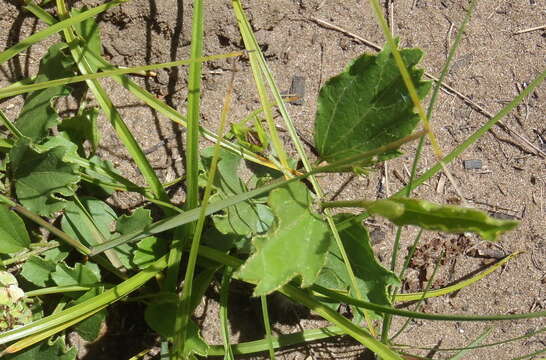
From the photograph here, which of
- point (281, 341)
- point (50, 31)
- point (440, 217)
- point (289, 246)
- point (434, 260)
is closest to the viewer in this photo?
point (440, 217)

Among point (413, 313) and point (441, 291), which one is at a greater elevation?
point (413, 313)

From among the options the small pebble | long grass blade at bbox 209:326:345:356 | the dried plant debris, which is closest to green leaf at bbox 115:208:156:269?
long grass blade at bbox 209:326:345:356

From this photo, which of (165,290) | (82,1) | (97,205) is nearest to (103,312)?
(165,290)

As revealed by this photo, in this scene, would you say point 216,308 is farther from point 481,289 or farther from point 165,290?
point 481,289

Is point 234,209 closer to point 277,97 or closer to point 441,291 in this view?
point 277,97

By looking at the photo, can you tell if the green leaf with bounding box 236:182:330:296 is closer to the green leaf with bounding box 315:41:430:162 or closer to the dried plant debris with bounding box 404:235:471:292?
the green leaf with bounding box 315:41:430:162

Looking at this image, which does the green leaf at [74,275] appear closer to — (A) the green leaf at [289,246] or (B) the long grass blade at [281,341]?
(B) the long grass blade at [281,341]

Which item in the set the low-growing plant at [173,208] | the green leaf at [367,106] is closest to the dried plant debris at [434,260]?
the low-growing plant at [173,208]

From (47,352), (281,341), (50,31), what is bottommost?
(281,341)

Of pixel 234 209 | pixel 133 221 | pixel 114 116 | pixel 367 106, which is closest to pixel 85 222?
pixel 133 221
